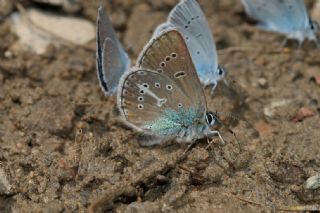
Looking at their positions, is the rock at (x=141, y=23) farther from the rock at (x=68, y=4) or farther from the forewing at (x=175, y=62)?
the forewing at (x=175, y=62)

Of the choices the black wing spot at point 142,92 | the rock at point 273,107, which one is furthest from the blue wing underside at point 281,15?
the black wing spot at point 142,92

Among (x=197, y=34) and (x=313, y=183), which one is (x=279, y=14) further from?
(x=313, y=183)

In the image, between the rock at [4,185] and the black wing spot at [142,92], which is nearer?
the rock at [4,185]

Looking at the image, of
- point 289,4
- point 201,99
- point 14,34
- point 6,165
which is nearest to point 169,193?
point 201,99

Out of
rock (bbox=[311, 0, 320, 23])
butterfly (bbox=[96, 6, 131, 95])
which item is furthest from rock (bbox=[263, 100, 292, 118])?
rock (bbox=[311, 0, 320, 23])

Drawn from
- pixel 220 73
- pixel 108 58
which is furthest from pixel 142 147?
pixel 220 73
